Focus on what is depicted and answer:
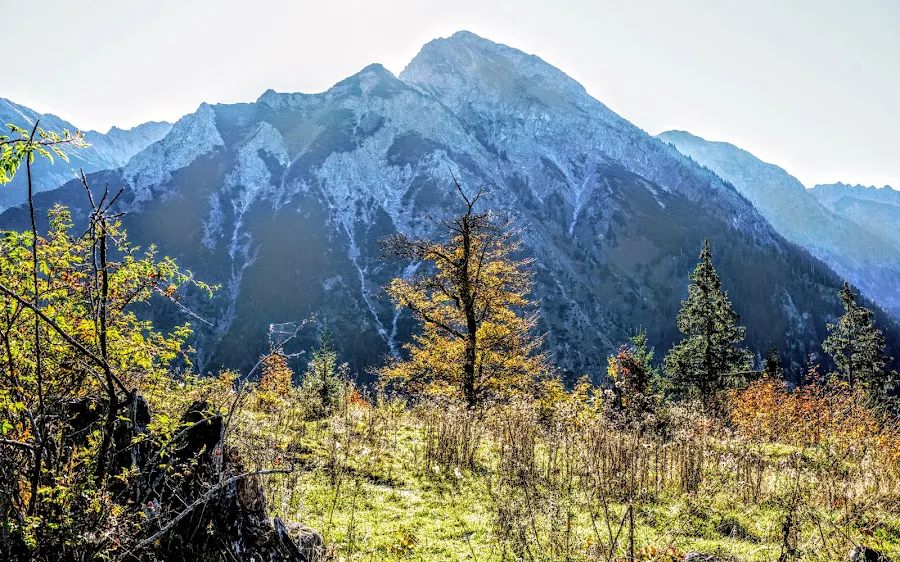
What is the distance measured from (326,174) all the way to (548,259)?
97.6 m

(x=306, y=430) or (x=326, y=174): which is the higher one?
(x=326, y=174)

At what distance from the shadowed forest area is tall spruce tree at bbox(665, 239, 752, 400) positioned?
1650 cm

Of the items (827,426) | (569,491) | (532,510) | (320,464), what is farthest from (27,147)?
(827,426)

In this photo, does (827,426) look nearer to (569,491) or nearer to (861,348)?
(569,491)

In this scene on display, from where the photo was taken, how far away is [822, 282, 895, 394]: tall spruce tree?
3647 cm

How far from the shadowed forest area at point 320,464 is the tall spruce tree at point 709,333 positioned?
1650cm

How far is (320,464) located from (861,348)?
46056 mm

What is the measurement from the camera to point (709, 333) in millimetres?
30156

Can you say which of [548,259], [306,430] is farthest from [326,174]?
[306,430]

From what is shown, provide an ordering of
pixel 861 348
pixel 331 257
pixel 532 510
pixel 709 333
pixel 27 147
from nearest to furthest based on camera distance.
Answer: pixel 27 147 → pixel 532 510 → pixel 709 333 → pixel 861 348 → pixel 331 257

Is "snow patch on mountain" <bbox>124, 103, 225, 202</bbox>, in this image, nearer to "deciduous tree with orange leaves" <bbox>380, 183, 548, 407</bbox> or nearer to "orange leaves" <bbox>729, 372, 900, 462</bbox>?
"deciduous tree with orange leaves" <bbox>380, 183, 548, 407</bbox>

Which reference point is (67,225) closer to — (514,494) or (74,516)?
(74,516)

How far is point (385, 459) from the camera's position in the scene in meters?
9.03

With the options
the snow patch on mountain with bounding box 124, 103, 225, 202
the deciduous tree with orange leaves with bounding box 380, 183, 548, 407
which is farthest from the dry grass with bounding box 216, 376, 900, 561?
the snow patch on mountain with bounding box 124, 103, 225, 202
